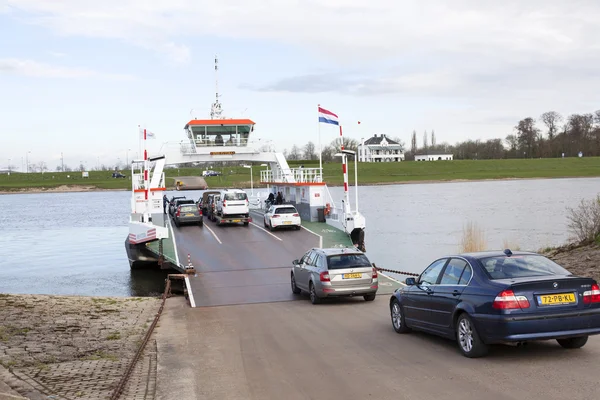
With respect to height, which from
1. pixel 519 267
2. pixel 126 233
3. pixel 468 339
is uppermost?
pixel 519 267

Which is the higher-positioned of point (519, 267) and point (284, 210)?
point (519, 267)

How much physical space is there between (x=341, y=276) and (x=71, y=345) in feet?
22.2

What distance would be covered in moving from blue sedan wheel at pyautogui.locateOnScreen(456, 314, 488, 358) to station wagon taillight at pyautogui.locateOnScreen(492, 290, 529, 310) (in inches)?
24.8

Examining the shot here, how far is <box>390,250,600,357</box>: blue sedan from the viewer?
893cm

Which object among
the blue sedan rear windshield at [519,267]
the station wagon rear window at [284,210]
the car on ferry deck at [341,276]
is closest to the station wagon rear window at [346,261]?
the car on ferry deck at [341,276]

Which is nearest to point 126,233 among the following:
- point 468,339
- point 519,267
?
point 468,339

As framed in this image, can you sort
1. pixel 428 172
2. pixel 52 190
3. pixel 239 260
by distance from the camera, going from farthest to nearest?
1. pixel 428 172
2. pixel 52 190
3. pixel 239 260

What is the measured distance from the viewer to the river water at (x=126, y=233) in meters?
29.9

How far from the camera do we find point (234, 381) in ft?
29.5

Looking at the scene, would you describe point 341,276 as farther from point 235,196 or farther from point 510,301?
point 235,196

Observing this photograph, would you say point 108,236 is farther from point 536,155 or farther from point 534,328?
point 536,155

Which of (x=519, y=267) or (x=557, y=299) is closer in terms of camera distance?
(x=557, y=299)

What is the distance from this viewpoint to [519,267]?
382 inches

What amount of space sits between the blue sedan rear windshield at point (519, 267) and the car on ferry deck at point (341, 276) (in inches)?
277
